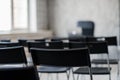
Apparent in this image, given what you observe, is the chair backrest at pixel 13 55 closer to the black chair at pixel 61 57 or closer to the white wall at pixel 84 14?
the black chair at pixel 61 57

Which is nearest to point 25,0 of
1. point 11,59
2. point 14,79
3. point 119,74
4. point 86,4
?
point 86,4

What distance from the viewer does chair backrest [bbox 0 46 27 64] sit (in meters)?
2.93

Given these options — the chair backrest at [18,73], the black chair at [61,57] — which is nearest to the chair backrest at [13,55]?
the black chair at [61,57]

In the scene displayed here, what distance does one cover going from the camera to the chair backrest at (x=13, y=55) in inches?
115

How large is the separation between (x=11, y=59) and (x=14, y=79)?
1.39 metres

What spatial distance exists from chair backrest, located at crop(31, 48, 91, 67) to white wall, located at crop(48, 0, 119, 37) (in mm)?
5555

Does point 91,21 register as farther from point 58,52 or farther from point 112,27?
point 58,52

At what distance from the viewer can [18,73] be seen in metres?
1.63

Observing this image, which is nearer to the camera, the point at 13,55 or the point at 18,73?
the point at 18,73

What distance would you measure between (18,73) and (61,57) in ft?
3.63

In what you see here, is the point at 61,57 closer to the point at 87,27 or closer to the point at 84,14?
the point at 87,27

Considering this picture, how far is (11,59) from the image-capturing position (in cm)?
301

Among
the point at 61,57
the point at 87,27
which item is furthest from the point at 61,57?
the point at 87,27

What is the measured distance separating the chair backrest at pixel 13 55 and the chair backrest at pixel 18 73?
1298mm
